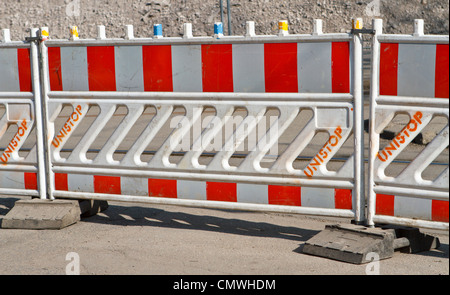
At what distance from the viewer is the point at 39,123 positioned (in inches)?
202

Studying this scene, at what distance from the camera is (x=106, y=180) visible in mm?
5016

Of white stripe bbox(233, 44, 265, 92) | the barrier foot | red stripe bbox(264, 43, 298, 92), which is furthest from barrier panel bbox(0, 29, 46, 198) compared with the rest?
the barrier foot

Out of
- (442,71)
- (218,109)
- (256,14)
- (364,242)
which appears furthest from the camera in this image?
(256,14)

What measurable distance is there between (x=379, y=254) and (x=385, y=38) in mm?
1313

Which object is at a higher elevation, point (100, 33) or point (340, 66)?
point (100, 33)

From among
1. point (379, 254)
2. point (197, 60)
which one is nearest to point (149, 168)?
point (197, 60)

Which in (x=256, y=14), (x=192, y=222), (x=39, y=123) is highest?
(x=256, y=14)

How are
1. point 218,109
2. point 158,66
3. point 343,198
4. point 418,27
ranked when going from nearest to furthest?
1. point 418,27
2. point 343,198
3. point 218,109
4. point 158,66

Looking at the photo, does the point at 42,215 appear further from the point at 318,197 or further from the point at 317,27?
the point at 317,27

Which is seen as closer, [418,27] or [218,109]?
[418,27]

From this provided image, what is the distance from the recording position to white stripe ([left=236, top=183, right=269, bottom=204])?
4605 mm

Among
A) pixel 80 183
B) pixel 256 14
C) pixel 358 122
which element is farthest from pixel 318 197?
pixel 256 14

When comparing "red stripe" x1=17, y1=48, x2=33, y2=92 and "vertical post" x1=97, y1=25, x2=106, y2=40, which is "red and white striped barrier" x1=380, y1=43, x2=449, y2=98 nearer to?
"vertical post" x1=97, y1=25, x2=106, y2=40

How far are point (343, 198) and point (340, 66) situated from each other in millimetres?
847
